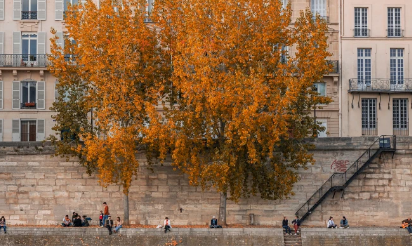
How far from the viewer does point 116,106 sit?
49906 millimetres

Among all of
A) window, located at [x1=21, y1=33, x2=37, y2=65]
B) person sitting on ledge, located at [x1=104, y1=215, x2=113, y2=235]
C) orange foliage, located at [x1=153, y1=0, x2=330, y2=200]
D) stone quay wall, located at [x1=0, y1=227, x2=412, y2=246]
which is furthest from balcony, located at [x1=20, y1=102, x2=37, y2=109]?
person sitting on ledge, located at [x1=104, y1=215, x2=113, y2=235]

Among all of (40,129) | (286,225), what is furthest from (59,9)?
(286,225)

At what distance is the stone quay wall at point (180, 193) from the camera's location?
52.7 meters

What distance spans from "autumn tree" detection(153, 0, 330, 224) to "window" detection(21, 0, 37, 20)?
11.7 m

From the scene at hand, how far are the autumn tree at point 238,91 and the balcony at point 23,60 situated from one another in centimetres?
1096

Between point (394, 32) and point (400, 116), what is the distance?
4.84 m

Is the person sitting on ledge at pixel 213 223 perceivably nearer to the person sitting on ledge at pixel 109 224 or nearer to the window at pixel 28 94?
the person sitting on ledge at pixel 109 224

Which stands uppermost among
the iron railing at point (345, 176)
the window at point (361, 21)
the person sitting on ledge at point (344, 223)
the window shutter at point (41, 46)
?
the window at point (361, 21)

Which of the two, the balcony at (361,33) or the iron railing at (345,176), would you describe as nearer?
the iron railing at (345,176)

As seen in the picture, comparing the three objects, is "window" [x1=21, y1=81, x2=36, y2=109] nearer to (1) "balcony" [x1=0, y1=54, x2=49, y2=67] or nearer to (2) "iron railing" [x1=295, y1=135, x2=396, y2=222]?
(1) "balcony" [x1=0, y1=54, x2=49, y2=67]

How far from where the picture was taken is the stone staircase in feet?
159

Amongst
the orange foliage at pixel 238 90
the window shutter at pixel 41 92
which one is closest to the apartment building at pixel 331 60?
the orange foliage at pixel 238 90

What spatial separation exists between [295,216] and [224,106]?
7841 mm

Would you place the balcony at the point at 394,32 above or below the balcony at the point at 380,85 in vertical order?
above
